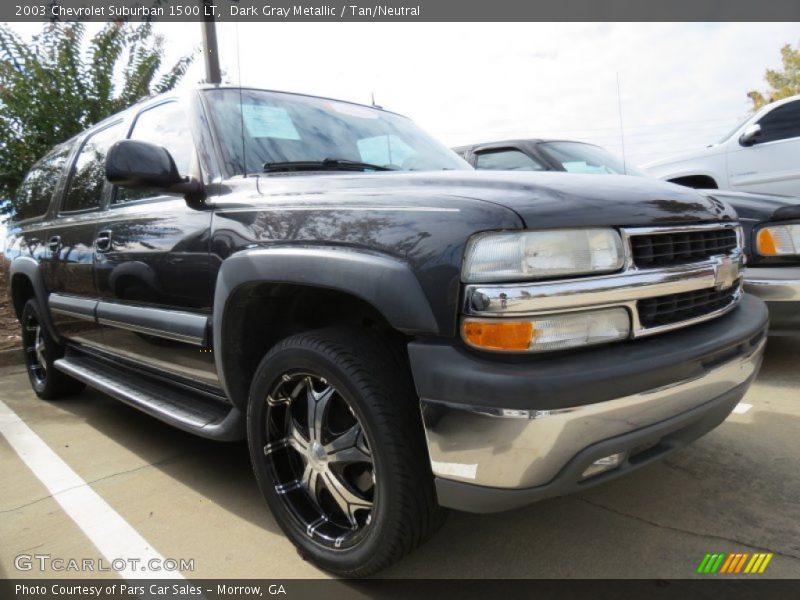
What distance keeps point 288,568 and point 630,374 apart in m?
1.40

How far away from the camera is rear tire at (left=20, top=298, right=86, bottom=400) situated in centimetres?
418

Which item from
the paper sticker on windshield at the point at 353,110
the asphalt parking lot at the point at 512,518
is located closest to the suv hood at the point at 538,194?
the paper sticker on windshield at the point at 353,110

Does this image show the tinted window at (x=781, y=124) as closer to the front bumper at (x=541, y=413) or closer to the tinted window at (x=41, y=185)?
the front bumper at (x=541, y=413)

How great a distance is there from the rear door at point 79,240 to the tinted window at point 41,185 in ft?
1.07

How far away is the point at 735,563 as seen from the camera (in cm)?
194

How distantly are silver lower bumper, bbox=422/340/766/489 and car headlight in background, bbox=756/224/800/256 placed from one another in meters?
2.79

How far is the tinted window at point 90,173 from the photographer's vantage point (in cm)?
348

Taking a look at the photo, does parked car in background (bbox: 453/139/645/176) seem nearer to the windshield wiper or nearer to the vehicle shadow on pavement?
the windshield wiper

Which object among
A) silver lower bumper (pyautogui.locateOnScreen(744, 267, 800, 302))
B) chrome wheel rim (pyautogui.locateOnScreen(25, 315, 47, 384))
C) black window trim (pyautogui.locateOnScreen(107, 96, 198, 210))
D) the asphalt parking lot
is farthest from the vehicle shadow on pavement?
silver lower bumper (pyautogui.locateOnScreen(744, 267, 800, 302))

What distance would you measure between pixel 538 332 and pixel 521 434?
268 millimetres

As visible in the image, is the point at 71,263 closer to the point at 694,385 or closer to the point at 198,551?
the point at 198,551

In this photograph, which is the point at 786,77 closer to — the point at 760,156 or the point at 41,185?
the point at 760,156

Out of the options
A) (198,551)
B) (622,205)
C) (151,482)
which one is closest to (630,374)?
(622,205)

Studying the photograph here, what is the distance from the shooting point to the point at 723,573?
74.7 inches
